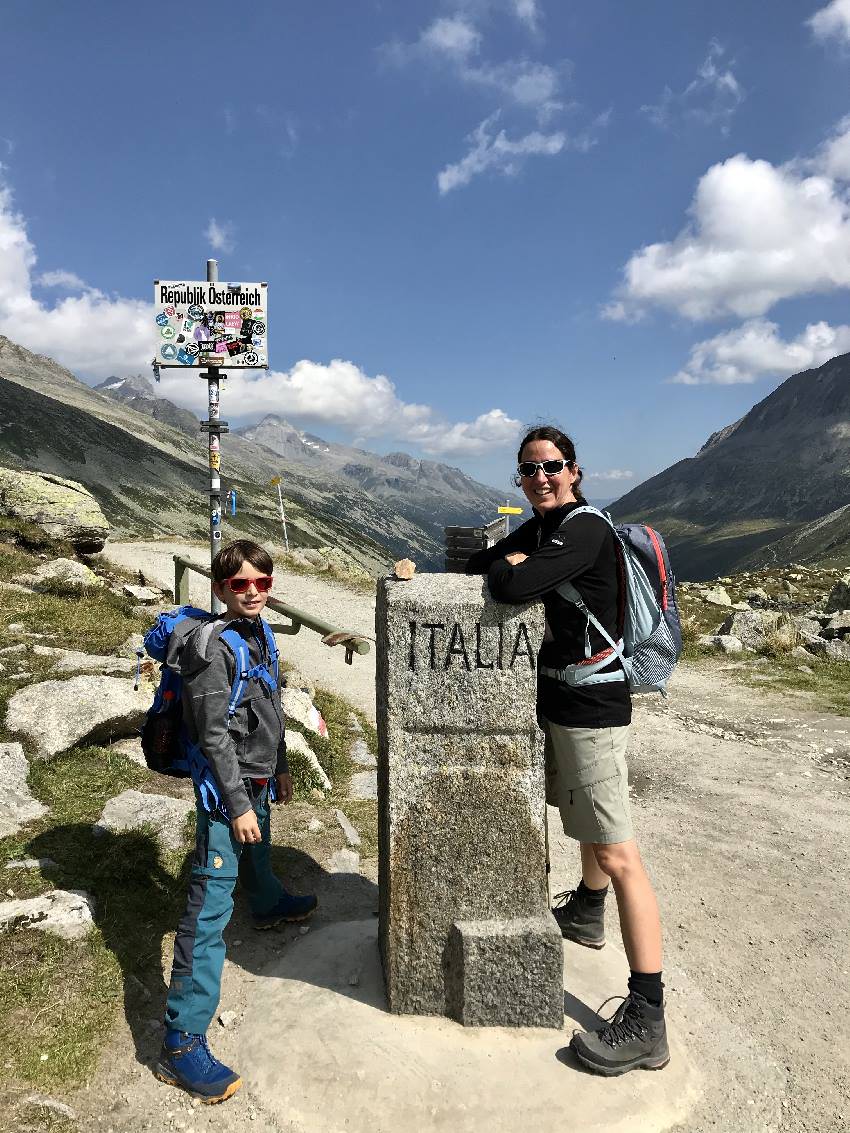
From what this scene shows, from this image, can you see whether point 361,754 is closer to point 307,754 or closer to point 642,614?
point 307,754

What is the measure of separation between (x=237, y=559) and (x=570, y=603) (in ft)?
6.57

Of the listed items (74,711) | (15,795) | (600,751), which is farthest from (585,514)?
(74,711)

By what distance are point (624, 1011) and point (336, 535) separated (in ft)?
584

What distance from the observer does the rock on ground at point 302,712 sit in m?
8.75

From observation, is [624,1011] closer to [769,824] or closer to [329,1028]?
[329,1028]

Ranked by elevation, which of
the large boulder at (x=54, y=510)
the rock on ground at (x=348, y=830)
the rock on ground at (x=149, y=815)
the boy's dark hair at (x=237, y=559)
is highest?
the large boulder at (x=54, y=510)

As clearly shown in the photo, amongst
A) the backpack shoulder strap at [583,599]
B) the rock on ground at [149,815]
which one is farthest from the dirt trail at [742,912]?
the backpack shoulder strap at [583,599]

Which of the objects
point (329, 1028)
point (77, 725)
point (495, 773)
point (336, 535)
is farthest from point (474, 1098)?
point (336, 535)

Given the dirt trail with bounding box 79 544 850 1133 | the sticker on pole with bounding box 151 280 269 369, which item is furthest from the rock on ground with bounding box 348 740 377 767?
the sticker on pole with bounding box 151 280 269 369

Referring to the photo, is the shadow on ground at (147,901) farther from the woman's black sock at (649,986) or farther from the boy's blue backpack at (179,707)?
the woman's black sock at (649,986)

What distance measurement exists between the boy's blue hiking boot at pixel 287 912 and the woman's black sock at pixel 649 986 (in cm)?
250

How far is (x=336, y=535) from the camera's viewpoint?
180 metres

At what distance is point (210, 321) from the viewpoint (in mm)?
11172

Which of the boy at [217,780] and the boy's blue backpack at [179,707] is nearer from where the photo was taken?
the boy at [217,780]
